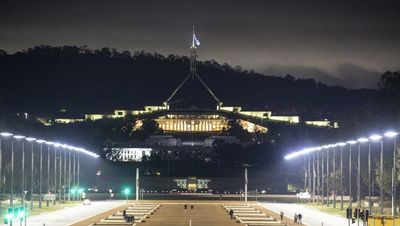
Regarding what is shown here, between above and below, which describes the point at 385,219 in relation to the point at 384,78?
below

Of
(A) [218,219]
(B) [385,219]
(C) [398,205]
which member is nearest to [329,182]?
(C) [398,205]

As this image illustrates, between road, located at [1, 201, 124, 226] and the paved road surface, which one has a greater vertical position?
the paved road surface

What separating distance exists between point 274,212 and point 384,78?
1847 inches

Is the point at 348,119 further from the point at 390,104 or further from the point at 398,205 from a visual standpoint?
the point at 398,205

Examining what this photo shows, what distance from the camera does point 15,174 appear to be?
14662 centimetres


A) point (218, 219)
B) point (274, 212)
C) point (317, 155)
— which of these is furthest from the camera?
point (317, 155)

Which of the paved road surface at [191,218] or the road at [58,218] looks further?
the road at [58,218]

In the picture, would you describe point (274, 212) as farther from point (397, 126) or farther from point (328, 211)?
point (397, 126)

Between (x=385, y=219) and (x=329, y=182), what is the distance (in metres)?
85.4

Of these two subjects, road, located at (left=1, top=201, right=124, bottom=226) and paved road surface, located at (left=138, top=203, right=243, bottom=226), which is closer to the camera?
paved road surface, located at (left=138, top=203, right=243, bottom=226)

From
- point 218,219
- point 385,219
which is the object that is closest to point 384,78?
point 218,219

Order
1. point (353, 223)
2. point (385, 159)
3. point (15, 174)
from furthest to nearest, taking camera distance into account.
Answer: point (15, 174)
point (385, 159)
point (353, 223)

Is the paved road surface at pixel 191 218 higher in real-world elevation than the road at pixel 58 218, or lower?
higher

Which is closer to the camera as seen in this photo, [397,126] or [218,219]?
[218,219]
